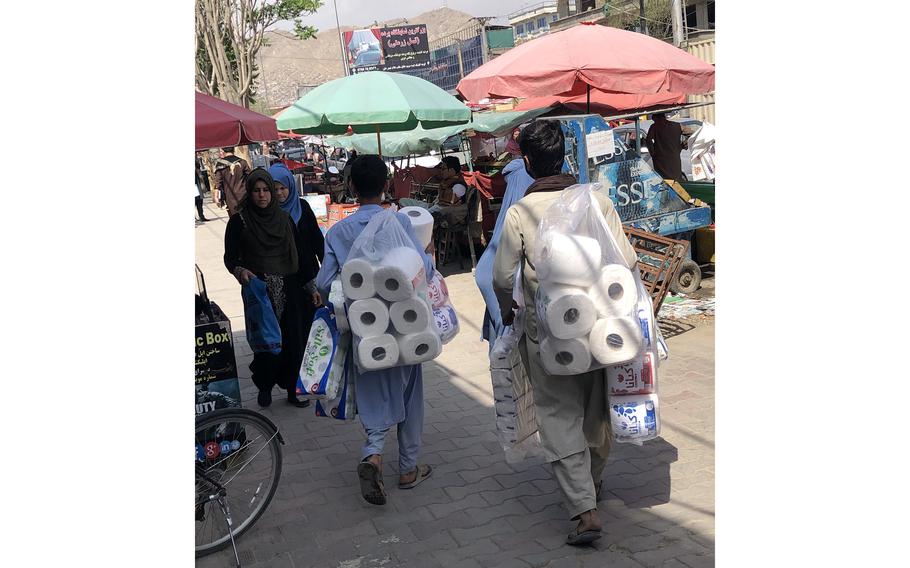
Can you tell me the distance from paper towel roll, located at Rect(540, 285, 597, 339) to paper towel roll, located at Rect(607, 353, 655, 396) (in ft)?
0.95

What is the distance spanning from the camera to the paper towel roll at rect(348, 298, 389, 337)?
151 inches

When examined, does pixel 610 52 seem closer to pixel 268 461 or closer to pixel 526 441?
pixel 526 441

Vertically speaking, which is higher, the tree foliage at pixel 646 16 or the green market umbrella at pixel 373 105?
the tree foliage at pixel 646 16

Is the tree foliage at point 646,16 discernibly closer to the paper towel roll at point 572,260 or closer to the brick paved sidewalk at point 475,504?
the brick paved sidewalk at point 475,504

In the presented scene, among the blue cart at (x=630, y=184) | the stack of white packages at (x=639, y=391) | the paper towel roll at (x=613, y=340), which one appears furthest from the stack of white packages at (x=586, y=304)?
the blue cart at (x=630, y=184)

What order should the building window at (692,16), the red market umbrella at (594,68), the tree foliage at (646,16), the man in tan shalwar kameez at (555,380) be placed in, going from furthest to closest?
the building window at (692,16), the tree foliage at (646,16), the red market umbrella at (594,68), the man in tan shalwar kameez at (555,380)

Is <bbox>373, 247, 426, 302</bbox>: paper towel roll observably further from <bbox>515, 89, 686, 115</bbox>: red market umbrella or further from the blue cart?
<bbox>515, 89, 686, 115</bbox>: red market umbrella

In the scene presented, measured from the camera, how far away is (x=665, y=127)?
9.19 m

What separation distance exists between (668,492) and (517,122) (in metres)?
8.06

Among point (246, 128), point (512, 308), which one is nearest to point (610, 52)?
point (246, 128)

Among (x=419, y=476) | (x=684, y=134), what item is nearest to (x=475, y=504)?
(x=419, y=476)

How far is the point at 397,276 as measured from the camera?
3.81 m

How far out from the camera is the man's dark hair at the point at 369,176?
4.14 m

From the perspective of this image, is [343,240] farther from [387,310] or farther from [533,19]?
[533,19]
